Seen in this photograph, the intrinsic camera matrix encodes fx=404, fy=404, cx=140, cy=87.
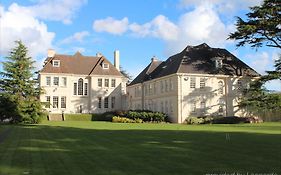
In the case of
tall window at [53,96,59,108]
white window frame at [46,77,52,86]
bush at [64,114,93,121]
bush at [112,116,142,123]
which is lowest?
bush at [112,116,142,123]

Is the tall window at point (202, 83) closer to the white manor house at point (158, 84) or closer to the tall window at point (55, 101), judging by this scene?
the white manor house at point (158, 84)

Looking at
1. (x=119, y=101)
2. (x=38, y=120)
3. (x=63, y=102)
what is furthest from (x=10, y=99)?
(x=119, y=101)

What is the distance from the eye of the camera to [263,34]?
44344 mm

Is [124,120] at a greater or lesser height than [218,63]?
lesser

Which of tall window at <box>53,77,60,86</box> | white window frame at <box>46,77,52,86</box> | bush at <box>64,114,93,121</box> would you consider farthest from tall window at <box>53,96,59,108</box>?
bush at <box>64,114,93,121</box>

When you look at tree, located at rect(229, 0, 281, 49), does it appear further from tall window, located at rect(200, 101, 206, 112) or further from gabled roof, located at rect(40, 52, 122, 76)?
gabled roof, located at rect(40, 52, 122, 76)

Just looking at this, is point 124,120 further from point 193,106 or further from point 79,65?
point 79,65

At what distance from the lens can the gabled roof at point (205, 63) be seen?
53022 millimetres

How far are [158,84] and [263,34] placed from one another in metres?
18.2

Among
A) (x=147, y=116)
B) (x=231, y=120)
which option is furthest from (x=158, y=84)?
(x=231, y=120)

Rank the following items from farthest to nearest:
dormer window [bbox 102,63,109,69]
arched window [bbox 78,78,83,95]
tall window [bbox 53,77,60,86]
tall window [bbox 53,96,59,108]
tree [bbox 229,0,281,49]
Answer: dormer window [bbox 102,63,109,69] → arched window [bbox 78,78,83,95] → tall window [bbox 53,77,60,86] → tall window [bbox 53,96,59,108] → tree [bbox 229,0,281,49]

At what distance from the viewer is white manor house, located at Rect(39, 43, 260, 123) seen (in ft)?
172

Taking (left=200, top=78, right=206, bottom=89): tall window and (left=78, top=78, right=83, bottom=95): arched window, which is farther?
(left=78, top=78, right=83, bottom=95): arched window

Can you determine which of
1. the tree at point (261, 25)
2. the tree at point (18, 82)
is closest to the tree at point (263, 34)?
the tree at point (261, 25)
